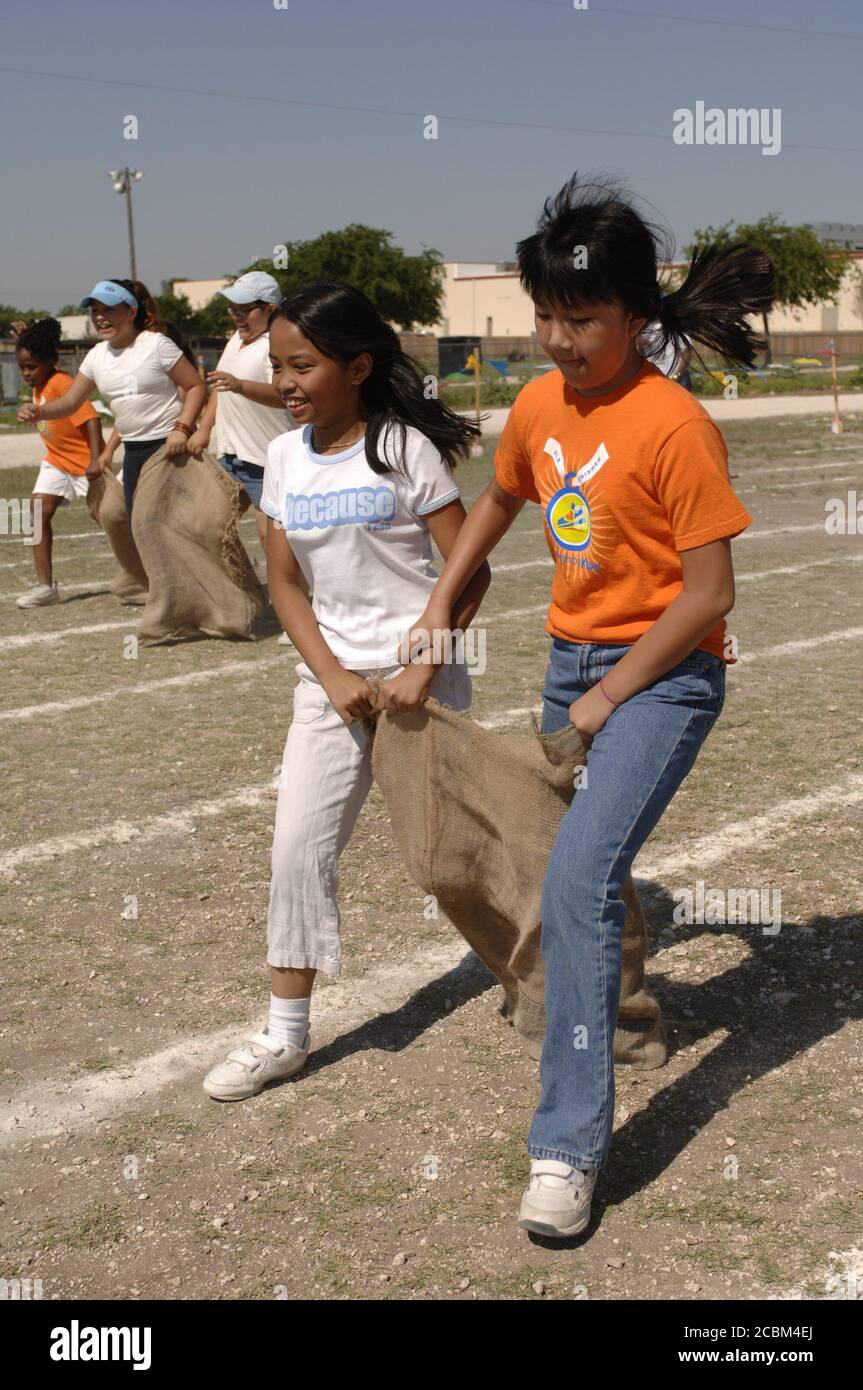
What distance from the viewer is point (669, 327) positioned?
3035 millimetres

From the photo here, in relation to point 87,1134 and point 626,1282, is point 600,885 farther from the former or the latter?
point 87,1134

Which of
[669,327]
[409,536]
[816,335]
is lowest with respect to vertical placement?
[409,536]

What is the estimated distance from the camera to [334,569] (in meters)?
3.43

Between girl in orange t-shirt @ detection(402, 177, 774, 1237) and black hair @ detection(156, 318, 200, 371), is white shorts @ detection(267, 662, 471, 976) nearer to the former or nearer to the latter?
girl in orange t-shirt @ detection(402, 177, 774, 1237)

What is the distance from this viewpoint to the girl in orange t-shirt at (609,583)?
281 cm

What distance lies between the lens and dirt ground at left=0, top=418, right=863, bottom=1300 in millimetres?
2867

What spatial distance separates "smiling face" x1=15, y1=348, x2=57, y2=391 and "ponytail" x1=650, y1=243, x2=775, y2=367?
7444mm

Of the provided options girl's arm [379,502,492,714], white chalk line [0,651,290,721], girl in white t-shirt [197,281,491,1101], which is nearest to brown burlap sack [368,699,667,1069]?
girl's arm [379,502,492,714]

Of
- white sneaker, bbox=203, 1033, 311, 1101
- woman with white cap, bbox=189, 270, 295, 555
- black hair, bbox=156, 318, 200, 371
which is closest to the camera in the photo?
white sneaker, bbox=203, 1033, 311, 1101

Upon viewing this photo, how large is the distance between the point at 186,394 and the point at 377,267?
6854 centimetres

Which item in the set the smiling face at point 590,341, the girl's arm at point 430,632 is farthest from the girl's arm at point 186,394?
the smiling face at point 590,341

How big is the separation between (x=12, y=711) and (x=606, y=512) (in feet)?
16.0

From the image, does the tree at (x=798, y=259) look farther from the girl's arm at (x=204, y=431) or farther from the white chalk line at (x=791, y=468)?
the girl's arm at (x=204, y=431)

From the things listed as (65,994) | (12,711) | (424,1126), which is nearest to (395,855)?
(65,994)
